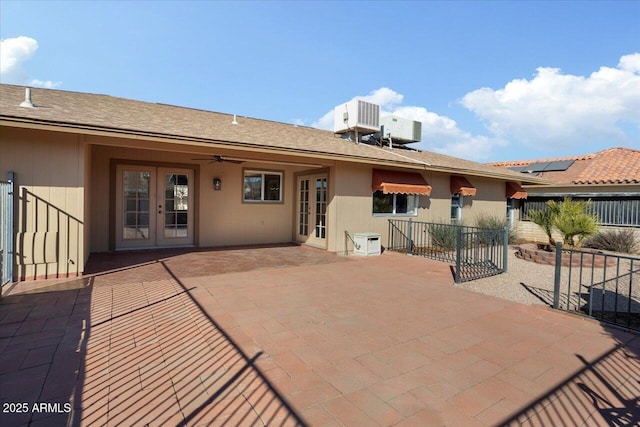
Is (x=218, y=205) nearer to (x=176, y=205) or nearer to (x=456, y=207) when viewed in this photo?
(x=176, y=205)

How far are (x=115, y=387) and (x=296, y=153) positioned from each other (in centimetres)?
677

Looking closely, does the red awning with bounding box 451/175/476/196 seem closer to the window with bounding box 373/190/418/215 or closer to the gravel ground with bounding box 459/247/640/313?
the window with bounding box 373/190/418/215

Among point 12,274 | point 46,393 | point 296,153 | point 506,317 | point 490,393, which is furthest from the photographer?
point 296,153

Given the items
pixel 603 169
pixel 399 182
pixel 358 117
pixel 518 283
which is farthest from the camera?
pixel 603 169

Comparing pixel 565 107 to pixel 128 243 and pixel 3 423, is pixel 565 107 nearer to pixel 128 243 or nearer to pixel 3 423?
pixel 128 243

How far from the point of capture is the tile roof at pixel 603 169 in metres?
14.4

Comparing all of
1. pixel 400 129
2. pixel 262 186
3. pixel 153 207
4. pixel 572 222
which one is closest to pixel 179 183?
pixel 153 207

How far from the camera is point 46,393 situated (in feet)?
8.84

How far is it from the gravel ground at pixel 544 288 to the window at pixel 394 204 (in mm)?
4047

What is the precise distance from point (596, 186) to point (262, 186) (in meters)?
14.9

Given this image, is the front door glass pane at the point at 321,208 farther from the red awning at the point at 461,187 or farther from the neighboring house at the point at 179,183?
the red awning at the point at 461,187

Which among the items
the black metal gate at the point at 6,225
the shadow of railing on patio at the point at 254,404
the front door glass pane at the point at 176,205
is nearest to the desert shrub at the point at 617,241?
the shadow of railing on patio at the point at 254,404

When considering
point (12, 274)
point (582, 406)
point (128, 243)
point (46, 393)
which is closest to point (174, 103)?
point (128, 243)

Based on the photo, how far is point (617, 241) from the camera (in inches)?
513
